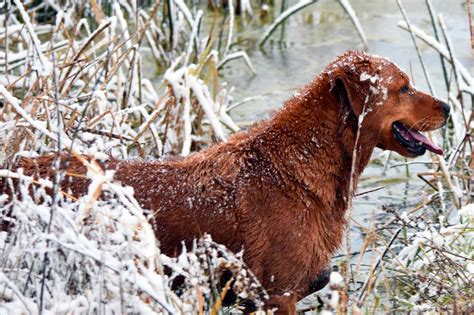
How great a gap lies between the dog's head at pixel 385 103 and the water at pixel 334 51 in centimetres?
222

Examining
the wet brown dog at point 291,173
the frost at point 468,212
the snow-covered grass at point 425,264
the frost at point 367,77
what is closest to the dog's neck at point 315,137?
the wet brown dog at point 291,173

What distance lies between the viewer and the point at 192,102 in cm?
704

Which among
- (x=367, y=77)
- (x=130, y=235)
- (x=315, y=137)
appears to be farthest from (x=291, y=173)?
(x=130, y=235)

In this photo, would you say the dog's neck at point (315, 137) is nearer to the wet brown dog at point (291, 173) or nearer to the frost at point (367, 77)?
the wet brown dog at point (291, 173)

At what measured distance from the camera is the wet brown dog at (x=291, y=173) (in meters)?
4.70

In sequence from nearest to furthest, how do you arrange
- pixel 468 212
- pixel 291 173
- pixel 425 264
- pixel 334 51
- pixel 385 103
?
pixel 291 173, pixel 385 103, pixel 425 264, pixel 468 212, pixel 334 51

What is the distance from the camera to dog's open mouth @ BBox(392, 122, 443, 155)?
506 cm

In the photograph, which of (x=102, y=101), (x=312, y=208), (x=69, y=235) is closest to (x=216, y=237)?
(x=312, y=208)

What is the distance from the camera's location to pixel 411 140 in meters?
5.08

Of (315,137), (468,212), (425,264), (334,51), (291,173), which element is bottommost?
(425,264)

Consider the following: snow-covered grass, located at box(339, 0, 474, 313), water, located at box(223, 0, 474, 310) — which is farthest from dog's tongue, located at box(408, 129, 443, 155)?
Result: water, located at box(223, 0, 474, 310)

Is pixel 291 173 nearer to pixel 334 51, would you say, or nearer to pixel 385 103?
pixel 385 103

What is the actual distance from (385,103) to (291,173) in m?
0.59

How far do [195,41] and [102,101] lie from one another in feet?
7.14
